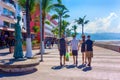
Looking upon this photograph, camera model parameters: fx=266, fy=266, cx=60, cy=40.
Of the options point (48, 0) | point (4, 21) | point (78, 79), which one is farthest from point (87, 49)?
point (4, 21)

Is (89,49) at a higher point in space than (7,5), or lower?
lower

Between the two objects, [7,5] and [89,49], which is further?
[7,5]

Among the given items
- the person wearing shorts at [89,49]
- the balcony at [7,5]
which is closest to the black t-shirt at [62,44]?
the person wearing shorts at [89,49]

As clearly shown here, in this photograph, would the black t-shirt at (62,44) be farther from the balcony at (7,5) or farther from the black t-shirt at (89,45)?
the balcony at (7,5)

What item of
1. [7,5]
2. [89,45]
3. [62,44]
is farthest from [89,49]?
[7,5]

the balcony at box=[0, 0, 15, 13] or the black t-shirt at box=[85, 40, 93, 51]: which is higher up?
the balcony at box=[0, 0, 15, 13]

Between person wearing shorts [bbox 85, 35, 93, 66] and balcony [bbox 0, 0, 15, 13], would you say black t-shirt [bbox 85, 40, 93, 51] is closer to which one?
person wearing shorts [bbox 85, 35, 93, 66]

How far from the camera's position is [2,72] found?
12.8 meters

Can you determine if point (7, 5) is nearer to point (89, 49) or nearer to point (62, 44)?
point (62, 44)

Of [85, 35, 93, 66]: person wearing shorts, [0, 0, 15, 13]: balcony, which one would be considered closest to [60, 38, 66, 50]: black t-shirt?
[85, 35, 93, 66]: person wearing shorts

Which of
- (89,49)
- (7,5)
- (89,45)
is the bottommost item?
(89,49)

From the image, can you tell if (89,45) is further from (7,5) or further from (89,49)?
(7,5)

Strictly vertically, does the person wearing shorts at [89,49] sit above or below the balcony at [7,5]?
below

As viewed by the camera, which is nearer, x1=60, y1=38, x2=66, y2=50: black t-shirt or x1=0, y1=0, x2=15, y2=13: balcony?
x1=60, y1=38, x2=66, y2=50: black t-shirt
